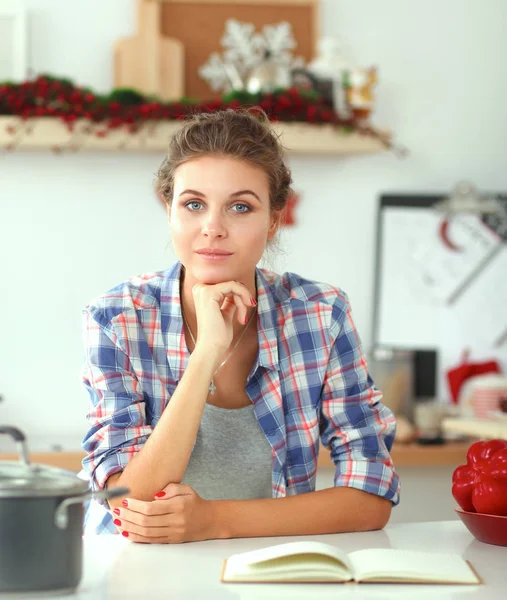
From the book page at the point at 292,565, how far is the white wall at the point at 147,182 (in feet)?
6.81

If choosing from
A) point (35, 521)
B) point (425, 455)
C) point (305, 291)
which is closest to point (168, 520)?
point (35, 521)

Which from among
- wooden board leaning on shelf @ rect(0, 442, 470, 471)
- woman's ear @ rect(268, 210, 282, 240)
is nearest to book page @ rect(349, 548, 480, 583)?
woman's ear @ rect(268, 210, 282, 240)

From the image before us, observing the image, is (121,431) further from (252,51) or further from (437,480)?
(252,51)

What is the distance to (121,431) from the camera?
142 centimetres

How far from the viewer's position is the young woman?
143cm

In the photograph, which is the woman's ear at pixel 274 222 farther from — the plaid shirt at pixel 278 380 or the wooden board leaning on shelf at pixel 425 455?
the wooden board leaning on shelf at pixel 425 455

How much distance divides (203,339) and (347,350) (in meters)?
0.31

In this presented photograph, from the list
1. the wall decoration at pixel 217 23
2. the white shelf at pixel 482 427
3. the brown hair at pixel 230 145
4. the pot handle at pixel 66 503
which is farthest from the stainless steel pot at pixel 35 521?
the wall decoration at pixel 217 23

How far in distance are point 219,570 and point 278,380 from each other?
56cm

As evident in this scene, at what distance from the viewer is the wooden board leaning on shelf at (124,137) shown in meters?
2.97

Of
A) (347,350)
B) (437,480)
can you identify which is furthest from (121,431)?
→ (437,480)

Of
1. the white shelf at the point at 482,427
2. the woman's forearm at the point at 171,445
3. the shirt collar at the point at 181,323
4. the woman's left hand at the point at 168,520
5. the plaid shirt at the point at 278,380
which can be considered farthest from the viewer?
the white shelf at the point at 482,427

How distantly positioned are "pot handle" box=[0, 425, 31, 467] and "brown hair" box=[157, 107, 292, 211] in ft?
2.60

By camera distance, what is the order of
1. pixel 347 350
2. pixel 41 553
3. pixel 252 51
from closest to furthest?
pixel 41 553
pixel 347 350
pixel 252 51
